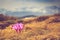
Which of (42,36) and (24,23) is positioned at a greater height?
(24,23)

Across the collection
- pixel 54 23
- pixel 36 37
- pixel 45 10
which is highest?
pixel 45 10

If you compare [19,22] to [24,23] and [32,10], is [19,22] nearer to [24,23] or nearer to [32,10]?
[24,23]

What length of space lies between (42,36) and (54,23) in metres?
0.28

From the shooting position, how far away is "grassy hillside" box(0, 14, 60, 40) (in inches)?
94.3

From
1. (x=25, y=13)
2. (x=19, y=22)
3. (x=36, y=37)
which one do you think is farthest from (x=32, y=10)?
(x=36, y=37)

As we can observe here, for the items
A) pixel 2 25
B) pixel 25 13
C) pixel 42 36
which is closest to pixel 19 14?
pixel 25 13

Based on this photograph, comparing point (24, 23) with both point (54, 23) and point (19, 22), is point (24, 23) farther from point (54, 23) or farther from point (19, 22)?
point (54, 23)

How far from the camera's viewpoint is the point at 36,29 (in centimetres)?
244

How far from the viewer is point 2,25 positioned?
2436 millimetres

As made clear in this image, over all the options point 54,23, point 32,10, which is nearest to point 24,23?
point 32,10

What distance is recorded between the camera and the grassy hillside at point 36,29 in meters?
2.40

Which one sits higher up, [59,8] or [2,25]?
[59,8]

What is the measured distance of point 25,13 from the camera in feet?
8.23

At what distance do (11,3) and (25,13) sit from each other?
266mm
